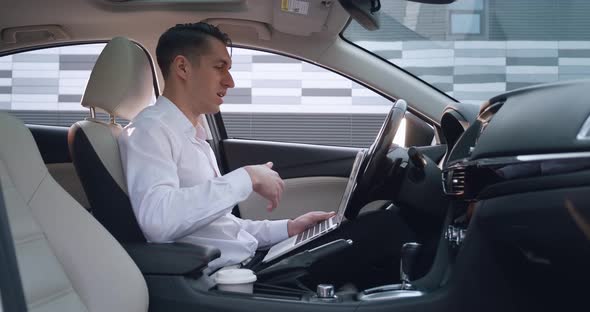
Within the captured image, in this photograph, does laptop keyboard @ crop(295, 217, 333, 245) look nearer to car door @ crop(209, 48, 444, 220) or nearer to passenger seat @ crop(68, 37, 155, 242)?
passenger seat @ crop(68, 37, 155, 242)

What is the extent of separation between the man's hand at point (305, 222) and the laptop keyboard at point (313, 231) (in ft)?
0.10

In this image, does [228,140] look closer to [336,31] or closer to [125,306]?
[336,31]

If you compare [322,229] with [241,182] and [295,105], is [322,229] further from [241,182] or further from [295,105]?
[295,105]

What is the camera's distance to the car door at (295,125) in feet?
9.29

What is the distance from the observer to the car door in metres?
2.83

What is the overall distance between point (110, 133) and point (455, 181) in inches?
34.2

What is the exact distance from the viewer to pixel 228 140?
302 cm

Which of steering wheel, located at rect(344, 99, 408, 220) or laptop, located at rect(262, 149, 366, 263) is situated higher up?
steering wheel, located at rect(344, 99, 408, 220)

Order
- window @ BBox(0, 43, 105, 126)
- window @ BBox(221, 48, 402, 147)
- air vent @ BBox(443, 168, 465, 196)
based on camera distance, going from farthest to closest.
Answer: window @ BBox(0, 43, 105, 126) → window @ BBox(221, 48, 402, 147) → air vent @ BBox(443, 168, 465, 196)

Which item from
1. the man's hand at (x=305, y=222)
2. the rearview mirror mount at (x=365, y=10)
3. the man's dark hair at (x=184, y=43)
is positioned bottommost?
the man's hand at (x=305, y=222)

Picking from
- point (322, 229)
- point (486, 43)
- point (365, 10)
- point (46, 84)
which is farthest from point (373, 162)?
point (46, 84)

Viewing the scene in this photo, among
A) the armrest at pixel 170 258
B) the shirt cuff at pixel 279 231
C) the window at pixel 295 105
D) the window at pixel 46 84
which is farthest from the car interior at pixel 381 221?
the window at pixel 46 84

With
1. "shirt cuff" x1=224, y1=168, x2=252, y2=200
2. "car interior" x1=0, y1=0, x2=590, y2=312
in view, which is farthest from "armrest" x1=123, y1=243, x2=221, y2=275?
"shirt cuff" x1=224, y1=168, x2=252, y2=200

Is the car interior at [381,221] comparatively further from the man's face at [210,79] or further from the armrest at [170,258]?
the man's face at [210,79]
